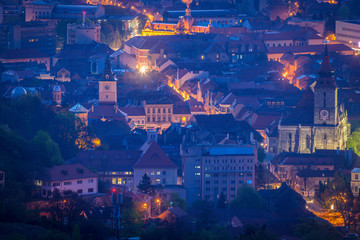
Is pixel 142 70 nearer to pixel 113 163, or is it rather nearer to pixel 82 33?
pixel 82 33

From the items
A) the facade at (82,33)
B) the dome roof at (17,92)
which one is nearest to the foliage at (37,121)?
the dome roof at (17,92)

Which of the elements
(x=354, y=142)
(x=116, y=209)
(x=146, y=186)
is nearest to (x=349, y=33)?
(x=354, y=142)

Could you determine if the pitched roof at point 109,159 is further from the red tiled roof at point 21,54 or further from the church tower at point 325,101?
the red tiled roof at point 21,54

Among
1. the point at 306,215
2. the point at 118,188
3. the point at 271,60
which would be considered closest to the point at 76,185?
the point at 118,188

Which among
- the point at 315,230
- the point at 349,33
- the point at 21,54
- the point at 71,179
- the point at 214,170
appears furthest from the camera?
the point at 349,33

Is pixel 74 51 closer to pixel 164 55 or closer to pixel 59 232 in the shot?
pixel 164 55
